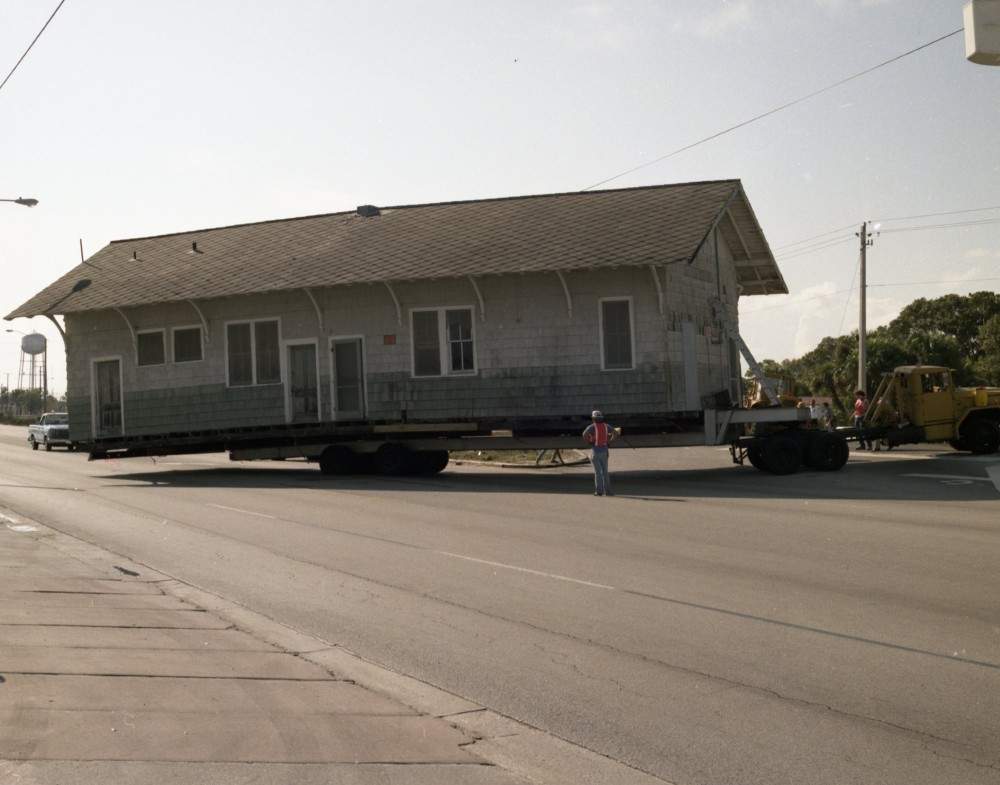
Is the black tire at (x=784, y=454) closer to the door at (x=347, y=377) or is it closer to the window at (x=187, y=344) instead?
the door at (x=347, y=377)

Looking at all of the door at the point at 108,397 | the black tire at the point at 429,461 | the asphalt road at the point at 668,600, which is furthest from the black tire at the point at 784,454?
the door at the point at 108,397

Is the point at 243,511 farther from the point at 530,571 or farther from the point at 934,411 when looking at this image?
the point at 934,411

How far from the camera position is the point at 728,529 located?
A: 15281 mm

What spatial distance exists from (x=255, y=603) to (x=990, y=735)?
6721mm

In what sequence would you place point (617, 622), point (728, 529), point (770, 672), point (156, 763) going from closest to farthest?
1. point (156, 763)
2. point (770, 672)
3. point (617, 622)
4. point (728, 529)

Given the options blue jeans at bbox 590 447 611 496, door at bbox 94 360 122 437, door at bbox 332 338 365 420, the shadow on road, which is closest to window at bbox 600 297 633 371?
the shadow on road

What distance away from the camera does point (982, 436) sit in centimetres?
2862

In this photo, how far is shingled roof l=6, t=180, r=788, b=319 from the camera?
25922 mm

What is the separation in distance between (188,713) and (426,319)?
2102 centimetres

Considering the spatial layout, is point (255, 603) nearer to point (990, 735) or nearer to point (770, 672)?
point (770, 672)

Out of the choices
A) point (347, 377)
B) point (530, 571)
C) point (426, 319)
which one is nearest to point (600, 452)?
point (426, 319)

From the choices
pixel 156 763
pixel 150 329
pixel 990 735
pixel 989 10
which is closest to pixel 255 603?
pixel 156 763

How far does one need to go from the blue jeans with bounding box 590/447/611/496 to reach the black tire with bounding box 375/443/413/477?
24.2 feet

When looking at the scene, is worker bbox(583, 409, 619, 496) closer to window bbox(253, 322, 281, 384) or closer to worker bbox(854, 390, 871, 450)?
worker bbox(854, 390, 871, 450)
